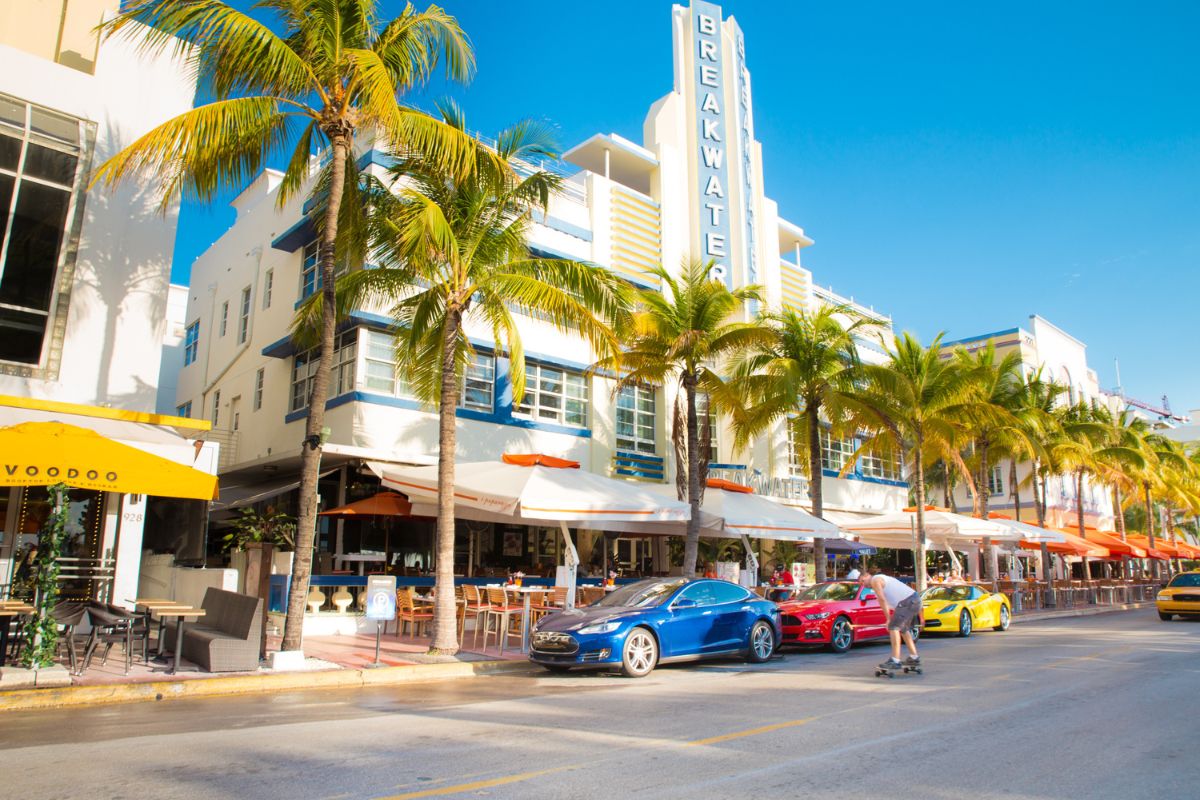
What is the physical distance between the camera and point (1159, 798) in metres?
5.57

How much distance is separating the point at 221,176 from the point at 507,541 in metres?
13.5

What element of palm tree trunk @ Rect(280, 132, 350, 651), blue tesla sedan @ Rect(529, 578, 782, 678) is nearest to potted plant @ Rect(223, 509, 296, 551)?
palm tree trunk @ Rect(280, 132, 350, 651)

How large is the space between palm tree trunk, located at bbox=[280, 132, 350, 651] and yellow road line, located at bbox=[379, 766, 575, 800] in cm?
704

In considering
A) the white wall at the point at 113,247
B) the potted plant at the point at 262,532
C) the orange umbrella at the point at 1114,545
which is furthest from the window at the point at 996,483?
the white wall at the point at 113,247

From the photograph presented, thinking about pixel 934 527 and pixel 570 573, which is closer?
pixel 570 573

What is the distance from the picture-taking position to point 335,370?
2197 cm

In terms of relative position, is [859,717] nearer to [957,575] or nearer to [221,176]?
[221,176]

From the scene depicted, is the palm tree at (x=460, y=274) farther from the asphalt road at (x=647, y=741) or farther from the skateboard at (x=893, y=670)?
the skateboard at (x=893, y=670)

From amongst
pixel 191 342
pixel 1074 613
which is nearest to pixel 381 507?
pixel 191 342

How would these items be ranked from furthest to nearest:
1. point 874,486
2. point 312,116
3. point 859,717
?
point 874,486 → point 312,116 → point 859,717

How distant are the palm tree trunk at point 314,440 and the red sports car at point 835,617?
8735mm

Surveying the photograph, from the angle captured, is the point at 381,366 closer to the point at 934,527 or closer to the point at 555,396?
the point at 555,396

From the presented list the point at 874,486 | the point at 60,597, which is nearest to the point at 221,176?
the point at 60,597

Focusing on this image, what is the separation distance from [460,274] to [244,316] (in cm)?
1590
